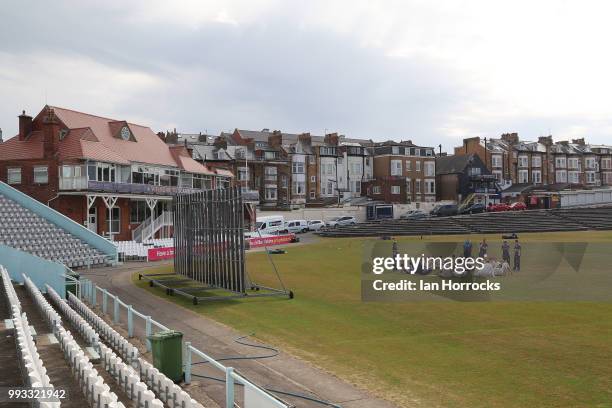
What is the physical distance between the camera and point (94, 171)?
4700 cm

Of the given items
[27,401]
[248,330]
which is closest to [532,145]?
[248,330]

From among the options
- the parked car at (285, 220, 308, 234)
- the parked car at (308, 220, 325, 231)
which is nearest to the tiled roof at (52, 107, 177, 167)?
the parked car at (285, 220, 308, 234)

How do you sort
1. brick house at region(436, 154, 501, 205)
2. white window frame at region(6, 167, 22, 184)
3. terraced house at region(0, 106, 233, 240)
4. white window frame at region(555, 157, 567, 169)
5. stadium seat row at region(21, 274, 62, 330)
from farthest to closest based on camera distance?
1. white window frame at region(555, 157, 567, 169)
2. brick house at region(436, 154, 501, 205)
3. white window frame at region(6, 167, 22, 184)
4. terraced house at region(0, 106, 233, 240)
5. stadium seat row at region(21, 274, 62, 330)

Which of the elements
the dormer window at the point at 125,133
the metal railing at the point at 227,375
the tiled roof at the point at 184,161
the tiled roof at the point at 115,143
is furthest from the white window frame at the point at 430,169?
the metal railing at the point at 227,375

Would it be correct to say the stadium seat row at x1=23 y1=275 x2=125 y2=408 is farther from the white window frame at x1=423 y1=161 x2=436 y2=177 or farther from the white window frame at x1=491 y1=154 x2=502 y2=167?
the white window frame at x1=491 y1=154 x2=502 y2=167

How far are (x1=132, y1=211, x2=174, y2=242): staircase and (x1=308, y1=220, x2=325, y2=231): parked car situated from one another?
20755mm

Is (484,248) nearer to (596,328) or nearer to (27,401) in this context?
(596,328)

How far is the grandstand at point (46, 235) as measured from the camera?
3303 centimetres

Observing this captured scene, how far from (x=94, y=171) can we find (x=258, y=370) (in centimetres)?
3941

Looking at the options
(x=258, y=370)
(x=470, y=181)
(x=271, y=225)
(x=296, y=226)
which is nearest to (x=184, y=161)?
(x=271, y=225)

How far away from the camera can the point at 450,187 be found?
90.8m

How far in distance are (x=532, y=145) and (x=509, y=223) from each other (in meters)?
46.6

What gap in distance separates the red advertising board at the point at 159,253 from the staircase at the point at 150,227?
5.94 metres

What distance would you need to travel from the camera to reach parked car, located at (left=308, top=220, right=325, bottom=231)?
68.0 metres
